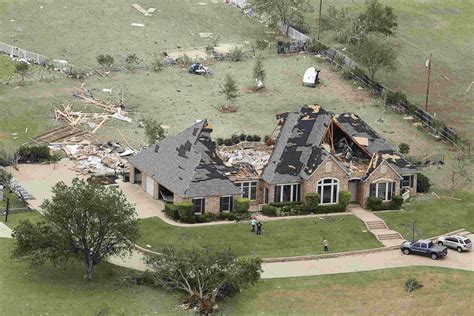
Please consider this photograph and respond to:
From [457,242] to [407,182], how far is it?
1151 cm

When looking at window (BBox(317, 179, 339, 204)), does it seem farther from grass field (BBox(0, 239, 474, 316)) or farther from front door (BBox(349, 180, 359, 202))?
grass field (BBox(0, 239, 474, 316))

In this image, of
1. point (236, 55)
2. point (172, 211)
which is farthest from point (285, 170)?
point (236, 55)

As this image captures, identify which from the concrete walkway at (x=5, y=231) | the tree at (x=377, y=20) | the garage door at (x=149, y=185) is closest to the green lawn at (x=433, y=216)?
the garage door at (x=149, y=185)

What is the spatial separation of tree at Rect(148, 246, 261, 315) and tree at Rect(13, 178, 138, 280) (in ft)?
12.6

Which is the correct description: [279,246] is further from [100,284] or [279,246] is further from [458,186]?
[458,186]

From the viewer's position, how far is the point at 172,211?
313 feet

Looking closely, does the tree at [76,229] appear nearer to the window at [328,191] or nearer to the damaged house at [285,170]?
the damaged house at [285,170]

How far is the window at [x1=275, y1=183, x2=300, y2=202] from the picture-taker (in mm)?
99438

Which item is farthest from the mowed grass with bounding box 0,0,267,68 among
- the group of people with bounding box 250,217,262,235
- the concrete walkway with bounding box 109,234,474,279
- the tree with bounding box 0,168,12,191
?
the concrete walkway with bounding box 109,234,474,279

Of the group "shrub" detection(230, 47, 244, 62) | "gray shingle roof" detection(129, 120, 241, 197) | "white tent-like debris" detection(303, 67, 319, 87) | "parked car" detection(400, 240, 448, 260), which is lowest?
"parked car" detection(400, 240, 448, 260)

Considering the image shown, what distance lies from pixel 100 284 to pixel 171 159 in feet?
61.5

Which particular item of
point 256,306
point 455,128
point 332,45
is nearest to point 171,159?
point 256,306

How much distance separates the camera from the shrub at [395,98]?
12494 centimetres

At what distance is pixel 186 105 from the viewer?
407 ft
